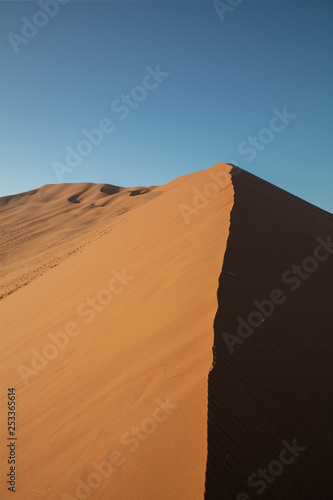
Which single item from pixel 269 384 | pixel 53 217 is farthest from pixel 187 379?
pixel 53 217

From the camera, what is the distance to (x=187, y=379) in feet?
7.99

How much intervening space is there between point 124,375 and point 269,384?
132 cm

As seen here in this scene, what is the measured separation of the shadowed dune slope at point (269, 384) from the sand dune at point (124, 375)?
0.50 feet

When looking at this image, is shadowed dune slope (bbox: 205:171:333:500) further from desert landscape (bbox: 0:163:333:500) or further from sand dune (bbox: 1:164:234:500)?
sand dune (bbox: 1:164:234:500)

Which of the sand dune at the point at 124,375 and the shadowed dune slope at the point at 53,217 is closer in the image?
the sand dune at the point at 124,375

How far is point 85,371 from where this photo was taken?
3.38 metres

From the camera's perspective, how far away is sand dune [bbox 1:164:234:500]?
6.75 ft

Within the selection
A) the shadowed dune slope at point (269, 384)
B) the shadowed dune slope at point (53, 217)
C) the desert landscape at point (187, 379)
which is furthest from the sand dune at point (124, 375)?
the shadowed dune slope at point (53, 217)

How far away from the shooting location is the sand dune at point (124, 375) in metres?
2.06

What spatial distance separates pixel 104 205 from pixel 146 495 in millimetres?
34978

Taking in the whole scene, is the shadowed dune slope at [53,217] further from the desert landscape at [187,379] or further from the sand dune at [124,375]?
the desert landscape at [187,379]

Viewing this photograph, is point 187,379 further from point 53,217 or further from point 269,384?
point 53,217

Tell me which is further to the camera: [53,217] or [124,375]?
[53,217]

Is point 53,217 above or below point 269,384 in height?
above
